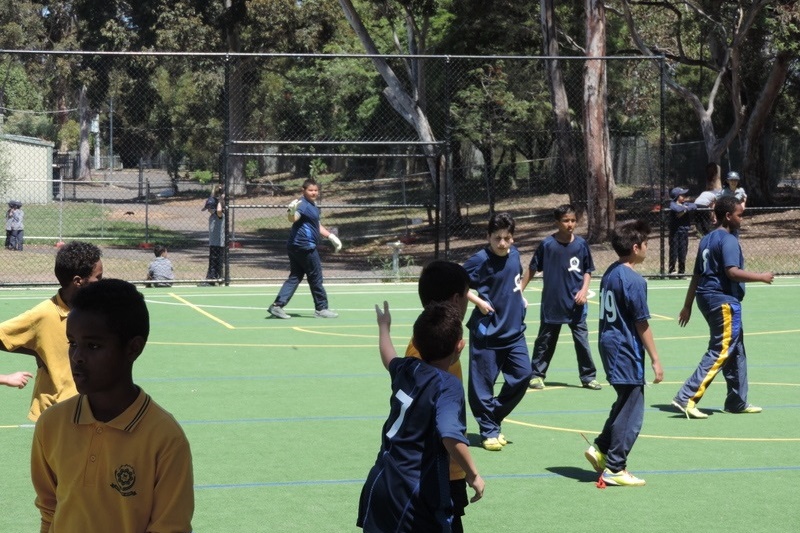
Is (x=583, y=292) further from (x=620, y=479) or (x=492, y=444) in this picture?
(x=620, y=479)

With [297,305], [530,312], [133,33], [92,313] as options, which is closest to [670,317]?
[530,312]

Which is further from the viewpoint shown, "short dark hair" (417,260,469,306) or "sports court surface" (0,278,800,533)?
"sports court surface" (0,278,800,533)

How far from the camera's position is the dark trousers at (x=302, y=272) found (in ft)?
52.7

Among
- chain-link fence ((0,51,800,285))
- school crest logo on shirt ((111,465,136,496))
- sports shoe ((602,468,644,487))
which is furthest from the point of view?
chain-link fence ((0,51,800,285))

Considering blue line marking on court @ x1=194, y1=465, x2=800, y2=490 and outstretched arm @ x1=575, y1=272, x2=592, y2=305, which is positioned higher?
outstretched arm @ x1=575, y1=272, x2=592, y2=305

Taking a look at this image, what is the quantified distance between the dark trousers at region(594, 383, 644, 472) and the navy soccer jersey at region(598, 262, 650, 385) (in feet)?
0.31

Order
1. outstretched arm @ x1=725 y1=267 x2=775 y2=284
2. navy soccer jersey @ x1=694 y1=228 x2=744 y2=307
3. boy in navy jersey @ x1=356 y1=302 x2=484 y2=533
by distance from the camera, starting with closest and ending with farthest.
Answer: boy in navy jersey @ x1=356 y1=302 x2=484 y2=533 → outstretched arm @ x1=725 y1=267 x2=775 y2=284 → navy soccer jersey @ x1=694 y1=228 x2=744 y2=307

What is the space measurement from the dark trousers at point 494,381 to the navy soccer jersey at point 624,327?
1.19m

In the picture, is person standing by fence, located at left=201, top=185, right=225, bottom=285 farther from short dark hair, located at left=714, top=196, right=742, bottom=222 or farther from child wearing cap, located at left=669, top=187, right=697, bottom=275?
short dark hair, located at left=714, top=196, right=742, bottom=222

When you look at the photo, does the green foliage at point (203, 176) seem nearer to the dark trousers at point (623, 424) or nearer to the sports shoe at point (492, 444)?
the sports shoe at point (492, 444)

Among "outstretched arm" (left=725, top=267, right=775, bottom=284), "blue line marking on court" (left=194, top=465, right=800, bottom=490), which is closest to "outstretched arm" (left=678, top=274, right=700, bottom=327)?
"outstretched arm" (left=725, top=267, right=775, bottom=284)

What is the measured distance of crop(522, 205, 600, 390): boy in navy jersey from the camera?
11.2 metres

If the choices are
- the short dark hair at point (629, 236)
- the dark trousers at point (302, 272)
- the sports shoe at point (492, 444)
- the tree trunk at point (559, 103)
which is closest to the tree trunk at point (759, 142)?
the tree trunk at point (559, 103)

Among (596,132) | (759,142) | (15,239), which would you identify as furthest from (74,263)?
(759,142)
